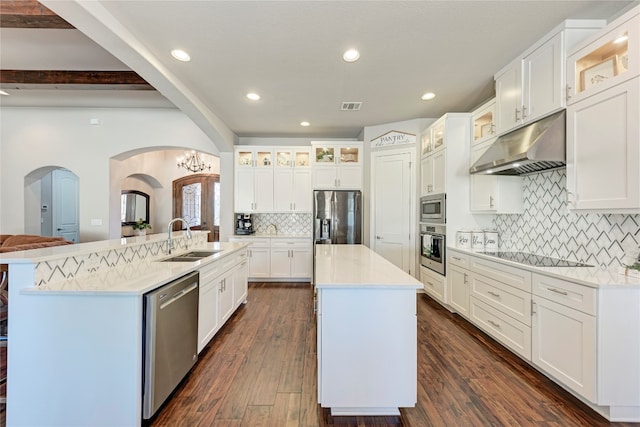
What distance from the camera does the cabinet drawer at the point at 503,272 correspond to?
91.4 inches

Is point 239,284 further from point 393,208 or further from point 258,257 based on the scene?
point 393,208

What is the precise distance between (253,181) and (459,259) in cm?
382

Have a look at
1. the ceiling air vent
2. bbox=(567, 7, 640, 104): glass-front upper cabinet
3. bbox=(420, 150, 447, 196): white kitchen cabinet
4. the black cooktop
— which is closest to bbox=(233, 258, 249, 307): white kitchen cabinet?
the ceiling air vent

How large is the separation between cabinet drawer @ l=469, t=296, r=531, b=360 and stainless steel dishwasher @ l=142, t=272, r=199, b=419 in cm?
276

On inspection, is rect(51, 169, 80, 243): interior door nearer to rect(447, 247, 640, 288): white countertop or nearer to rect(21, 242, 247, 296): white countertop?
rect(21, 242, 247, 296): white countertop

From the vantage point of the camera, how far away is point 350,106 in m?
3.98

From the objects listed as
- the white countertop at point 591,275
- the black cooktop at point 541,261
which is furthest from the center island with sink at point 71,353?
the black cooktop at point 541,261

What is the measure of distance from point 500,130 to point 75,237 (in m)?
8.93

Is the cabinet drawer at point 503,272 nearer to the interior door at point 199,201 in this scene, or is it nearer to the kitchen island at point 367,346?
the kitchen island at point 367,346

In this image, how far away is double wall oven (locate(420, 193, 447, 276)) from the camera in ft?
12.0

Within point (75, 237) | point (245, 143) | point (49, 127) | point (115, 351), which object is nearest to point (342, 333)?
point (115, 351)

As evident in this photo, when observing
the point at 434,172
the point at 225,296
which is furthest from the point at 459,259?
the point at 225,296

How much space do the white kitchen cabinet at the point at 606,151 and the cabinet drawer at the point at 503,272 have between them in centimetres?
67

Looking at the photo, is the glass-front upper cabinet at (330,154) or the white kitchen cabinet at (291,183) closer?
the glass-front upper cabinet at (330,154)
